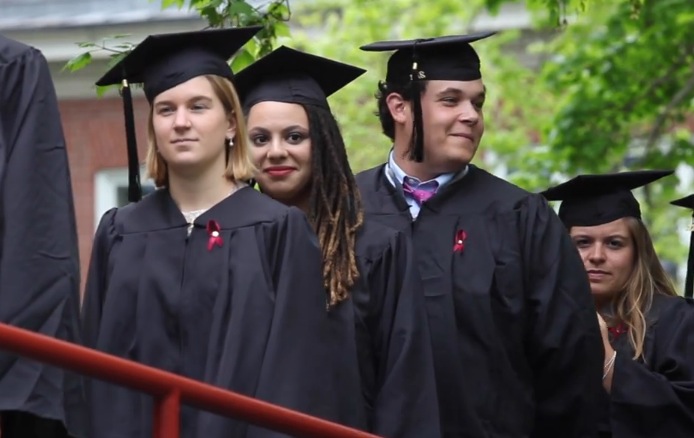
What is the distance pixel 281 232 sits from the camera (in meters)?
6.02

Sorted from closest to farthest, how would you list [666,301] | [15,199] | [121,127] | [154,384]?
[154,384] < [15,199] < [666,301] < [121,127]

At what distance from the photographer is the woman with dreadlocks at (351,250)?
6.39 meters

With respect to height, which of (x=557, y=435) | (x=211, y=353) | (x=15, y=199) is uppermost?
(x=15, y=199)

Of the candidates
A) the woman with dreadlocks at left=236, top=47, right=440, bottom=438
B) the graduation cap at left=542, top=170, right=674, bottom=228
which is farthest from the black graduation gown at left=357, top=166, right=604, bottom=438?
the graduation cap at left=542, top=170, right=674, bottom=228

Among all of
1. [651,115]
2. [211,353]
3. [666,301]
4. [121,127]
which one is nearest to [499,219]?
[666,301]

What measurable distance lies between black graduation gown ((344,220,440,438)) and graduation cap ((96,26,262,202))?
0.75 metres

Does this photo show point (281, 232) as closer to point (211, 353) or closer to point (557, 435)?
point (211, 353)

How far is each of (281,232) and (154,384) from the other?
4.15 feet

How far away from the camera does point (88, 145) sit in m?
19.8

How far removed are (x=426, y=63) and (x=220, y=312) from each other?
1781 mm

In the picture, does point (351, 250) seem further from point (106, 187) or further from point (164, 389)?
point (106, 187)

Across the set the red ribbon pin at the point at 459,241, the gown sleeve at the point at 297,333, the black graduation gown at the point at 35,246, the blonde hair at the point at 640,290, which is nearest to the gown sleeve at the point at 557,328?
the red ribbon pin at the point at 459,241

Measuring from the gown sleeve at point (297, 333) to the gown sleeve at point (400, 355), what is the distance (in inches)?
11.8

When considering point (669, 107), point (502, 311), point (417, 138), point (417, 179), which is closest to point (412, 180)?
point (417, 179)
